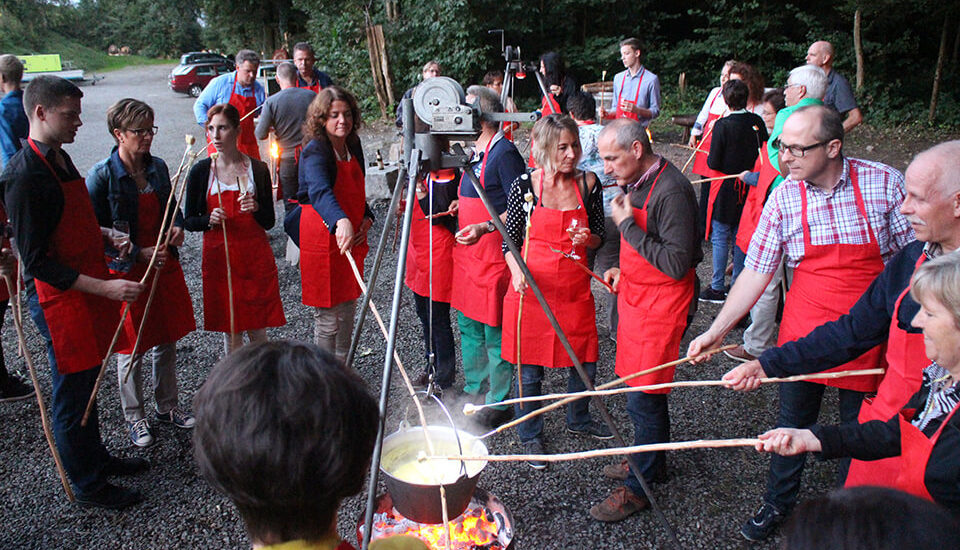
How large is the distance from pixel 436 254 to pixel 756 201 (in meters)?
2.35

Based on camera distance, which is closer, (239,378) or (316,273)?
(239,378)

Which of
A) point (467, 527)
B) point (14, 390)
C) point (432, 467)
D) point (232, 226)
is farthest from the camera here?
point (14, 390)

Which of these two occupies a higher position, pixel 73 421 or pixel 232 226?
pixel 232 226

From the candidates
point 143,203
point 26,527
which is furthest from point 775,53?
point 26,527

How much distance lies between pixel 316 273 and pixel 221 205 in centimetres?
69

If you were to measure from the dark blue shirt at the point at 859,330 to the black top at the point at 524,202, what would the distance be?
4.31 ft

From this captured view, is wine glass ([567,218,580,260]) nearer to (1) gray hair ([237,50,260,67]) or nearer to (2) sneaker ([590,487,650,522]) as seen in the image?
(2) sneaker ([590,487,650,522])

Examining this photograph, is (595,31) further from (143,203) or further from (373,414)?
(373,414)

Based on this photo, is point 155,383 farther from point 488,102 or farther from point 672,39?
point 672,39

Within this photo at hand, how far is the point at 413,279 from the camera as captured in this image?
14.3 ft

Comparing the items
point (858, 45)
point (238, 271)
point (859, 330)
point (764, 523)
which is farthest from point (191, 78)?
point (859, 330)

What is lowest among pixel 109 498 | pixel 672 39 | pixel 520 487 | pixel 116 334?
pixel 520 487

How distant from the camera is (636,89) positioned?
7133 mm

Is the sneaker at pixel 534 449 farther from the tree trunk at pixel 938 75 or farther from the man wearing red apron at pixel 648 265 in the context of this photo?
the tree trunk at pixel 938 75
